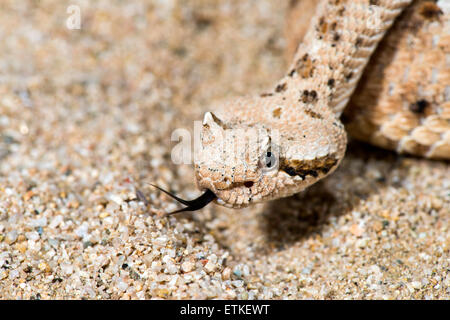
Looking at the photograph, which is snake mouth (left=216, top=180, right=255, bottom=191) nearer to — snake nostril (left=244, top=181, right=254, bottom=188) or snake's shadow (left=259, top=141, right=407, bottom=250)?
snake nostril (left=244, top=181, right=254, bottom=188)

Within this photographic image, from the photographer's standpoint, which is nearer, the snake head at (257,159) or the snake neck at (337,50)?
the snake head at (257,159)

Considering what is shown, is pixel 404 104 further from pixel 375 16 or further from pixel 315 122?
pixel 315 122

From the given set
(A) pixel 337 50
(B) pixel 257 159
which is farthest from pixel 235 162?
(A) pixel 337 50

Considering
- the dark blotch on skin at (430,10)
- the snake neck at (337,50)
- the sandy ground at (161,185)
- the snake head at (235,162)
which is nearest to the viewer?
the snake head at (235,162)

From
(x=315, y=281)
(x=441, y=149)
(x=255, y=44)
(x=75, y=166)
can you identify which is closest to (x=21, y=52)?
(x=75, y=166)

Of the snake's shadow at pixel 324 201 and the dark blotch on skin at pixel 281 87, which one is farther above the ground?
the dark blotch on skin at pixel 281 87

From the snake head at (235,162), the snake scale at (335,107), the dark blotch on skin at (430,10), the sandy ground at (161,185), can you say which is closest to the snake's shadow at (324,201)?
the sandy ground at (161,185)

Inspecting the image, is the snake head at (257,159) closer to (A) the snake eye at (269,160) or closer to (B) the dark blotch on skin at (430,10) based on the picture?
(A) the snake eye at (269,160)
